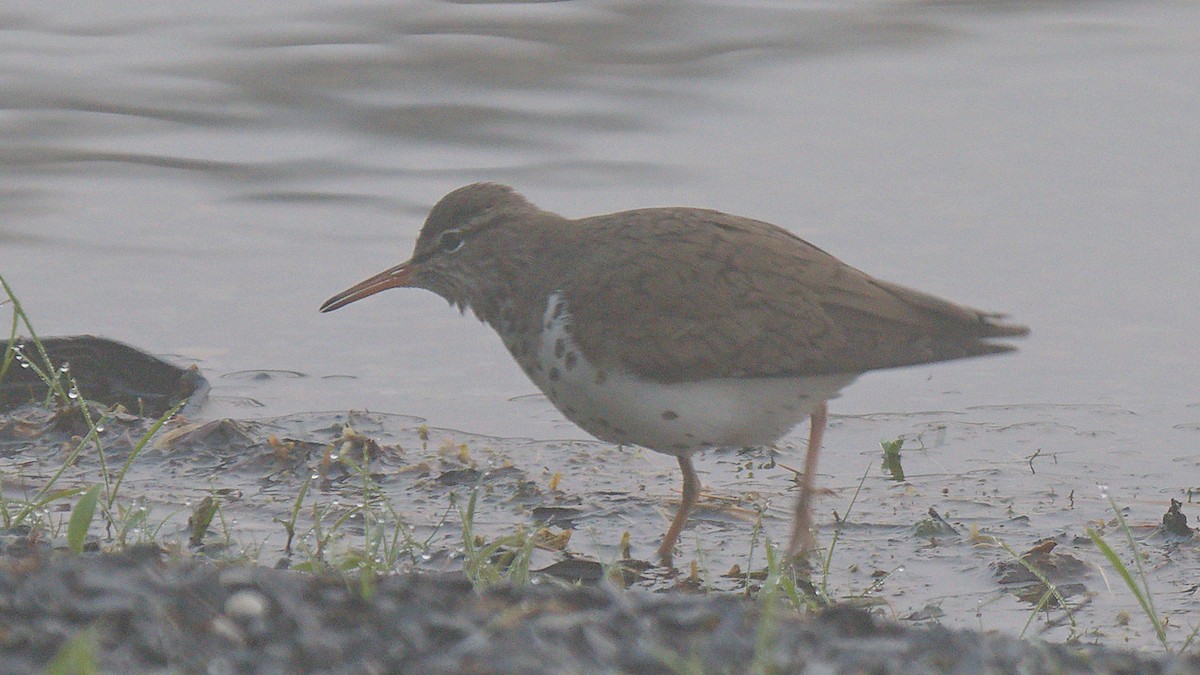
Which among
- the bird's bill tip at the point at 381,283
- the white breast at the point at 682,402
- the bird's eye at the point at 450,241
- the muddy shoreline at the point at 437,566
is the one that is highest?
the bird's eye at the point at 450,241

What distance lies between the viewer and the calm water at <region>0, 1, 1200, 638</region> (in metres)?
8.42

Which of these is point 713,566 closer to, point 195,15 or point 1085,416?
point 1085,416

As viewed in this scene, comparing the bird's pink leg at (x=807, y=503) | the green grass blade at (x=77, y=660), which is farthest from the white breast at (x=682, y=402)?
the green grass blade at (x=77, y=660)

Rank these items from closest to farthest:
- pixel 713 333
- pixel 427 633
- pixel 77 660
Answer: pixel 77 660, pixel 427 633, pixel 713 333

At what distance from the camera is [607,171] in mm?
10484

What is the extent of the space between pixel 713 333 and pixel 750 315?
14cm

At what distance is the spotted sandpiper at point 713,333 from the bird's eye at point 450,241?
56 centimetres

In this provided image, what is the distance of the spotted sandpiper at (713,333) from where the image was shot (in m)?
6.16

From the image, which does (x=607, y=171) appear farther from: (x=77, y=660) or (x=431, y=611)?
(x=77, y=660)

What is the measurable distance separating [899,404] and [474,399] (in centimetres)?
198

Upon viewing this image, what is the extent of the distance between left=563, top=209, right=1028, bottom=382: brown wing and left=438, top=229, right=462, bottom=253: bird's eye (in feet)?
2.41

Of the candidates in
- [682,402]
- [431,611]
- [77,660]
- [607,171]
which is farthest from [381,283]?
[77,660]

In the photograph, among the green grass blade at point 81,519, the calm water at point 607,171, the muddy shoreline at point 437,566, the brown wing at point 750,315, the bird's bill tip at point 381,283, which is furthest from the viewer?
the calm water at point 607,171

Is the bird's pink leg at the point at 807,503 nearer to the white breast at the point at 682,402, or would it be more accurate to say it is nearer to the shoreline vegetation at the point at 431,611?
the shoreline vegetation at the point at 431,611
